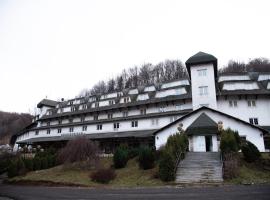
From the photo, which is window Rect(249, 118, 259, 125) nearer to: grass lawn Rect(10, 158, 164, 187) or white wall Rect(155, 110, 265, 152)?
white wall Rect(155, 110, 265, 152)

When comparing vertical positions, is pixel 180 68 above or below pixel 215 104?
above

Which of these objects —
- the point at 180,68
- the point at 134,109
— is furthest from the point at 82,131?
the point at 180,68

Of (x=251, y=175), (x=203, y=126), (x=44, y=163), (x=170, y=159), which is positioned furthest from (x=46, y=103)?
(x=251, y=175)

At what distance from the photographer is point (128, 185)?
71.9 feet

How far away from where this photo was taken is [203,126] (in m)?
31.4

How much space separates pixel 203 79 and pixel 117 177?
22.8 metres

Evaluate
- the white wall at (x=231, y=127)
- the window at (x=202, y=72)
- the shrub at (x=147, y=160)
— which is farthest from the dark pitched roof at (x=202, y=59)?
the shrub at (x=147, y=160)

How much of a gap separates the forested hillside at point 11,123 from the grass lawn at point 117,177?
7657cm

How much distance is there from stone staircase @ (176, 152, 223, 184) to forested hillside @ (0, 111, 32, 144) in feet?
288

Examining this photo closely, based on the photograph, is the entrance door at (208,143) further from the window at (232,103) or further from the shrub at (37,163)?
the shrub at (37,163)

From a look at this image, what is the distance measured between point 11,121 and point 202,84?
9644cm

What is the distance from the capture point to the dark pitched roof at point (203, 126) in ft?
101

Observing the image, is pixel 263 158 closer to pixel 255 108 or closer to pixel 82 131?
pixel 255 108

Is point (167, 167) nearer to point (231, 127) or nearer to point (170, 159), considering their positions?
point (170, 159)
